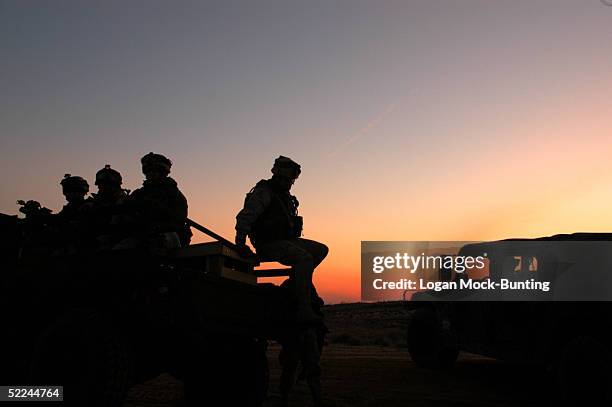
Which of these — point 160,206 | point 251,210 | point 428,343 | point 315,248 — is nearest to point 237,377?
point 315,248

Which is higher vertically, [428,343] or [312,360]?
[428,343]

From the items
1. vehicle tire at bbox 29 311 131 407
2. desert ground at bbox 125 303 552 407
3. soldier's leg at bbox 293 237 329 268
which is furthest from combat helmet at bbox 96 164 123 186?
desert ground at bbox 125 303 552 407

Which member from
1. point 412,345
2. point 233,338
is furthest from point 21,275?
point 412,345

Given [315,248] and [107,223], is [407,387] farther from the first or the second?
[107,223]

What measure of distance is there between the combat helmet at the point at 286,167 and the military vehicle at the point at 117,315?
117cm

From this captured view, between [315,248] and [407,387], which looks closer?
[315,248]

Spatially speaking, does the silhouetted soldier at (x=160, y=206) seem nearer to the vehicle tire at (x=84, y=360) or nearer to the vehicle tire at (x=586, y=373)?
the vehicle tire at (x=84, y=360)

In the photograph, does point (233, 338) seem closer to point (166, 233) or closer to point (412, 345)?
point (166, 233)

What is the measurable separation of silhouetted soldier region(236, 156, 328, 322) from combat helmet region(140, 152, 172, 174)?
2.57 feet

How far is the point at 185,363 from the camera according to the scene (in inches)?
206

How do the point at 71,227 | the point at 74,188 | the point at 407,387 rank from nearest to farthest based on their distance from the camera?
the point at 71,227 < the point at 74,188 < the point at 407,387

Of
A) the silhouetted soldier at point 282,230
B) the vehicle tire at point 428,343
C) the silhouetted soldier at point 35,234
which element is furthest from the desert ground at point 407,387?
the silhouetted soldier at point 35,234

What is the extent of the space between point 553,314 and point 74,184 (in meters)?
5.52

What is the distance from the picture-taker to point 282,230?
6.04m
